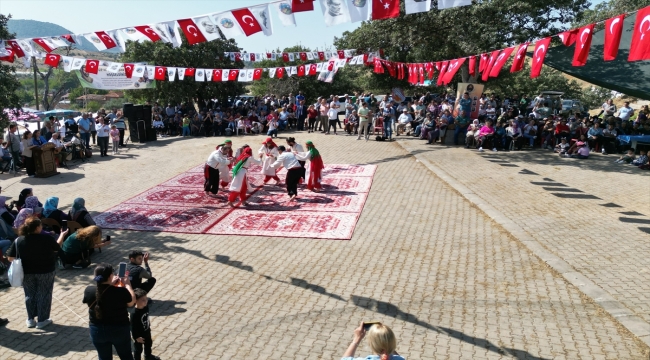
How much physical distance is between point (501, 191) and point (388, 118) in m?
9.34

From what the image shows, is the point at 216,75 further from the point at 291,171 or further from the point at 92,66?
the point at 291,171

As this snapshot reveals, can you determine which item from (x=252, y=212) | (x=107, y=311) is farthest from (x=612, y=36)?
(x=107, y=311)

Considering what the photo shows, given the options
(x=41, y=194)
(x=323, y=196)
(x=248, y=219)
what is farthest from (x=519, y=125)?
(x=41, y=194)

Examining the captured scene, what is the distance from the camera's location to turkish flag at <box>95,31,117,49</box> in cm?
1482

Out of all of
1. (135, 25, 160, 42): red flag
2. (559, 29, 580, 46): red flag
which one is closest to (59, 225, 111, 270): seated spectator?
(135, 25, 160, 42): red flag

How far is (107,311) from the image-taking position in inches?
193

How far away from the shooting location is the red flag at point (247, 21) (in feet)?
40.3

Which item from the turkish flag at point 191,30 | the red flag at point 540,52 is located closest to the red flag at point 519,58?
the red flag at point 540,52

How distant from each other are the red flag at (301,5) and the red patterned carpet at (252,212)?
14.7ft

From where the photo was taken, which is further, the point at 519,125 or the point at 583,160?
the point at 519,125

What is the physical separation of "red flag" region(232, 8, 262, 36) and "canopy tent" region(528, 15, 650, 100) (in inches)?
330

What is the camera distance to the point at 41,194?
13547 millimetres

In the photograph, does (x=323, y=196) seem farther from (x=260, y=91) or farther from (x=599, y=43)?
(x=260, y=91)

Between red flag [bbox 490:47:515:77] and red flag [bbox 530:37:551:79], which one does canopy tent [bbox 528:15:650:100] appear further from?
red flag [bbox 530:37:551:79]
